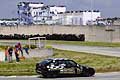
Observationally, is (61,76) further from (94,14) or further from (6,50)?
(94,14)

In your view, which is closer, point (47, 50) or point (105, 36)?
point (47, 50)

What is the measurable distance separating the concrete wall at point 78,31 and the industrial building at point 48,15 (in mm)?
47131

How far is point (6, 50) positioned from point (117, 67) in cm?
1201


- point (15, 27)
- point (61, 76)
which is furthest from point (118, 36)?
point (61, 76)

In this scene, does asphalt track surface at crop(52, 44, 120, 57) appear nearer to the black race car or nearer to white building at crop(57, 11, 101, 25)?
the black race car

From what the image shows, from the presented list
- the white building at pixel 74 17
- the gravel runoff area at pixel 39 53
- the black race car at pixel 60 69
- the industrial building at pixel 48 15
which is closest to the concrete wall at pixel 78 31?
the gravel runoff area at pixel 39 53

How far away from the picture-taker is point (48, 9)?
587ft

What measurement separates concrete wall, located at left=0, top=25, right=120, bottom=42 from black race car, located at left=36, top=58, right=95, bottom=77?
53.7m

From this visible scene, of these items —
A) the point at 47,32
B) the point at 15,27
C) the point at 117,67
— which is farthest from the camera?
the point at 15,27

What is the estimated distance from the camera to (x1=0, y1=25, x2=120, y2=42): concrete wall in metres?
85.2

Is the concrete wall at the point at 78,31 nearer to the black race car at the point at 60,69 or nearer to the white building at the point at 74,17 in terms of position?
the white building at the point at 74,17

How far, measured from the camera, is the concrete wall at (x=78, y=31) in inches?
3356

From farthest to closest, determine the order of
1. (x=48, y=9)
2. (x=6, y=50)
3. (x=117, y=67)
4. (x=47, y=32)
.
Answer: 1. (x=48, y=9)
2. (x=47, y=32)
3. (x=6, y=50)
4. (x=117, y=67)

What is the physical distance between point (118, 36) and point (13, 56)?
4145 centimetres
